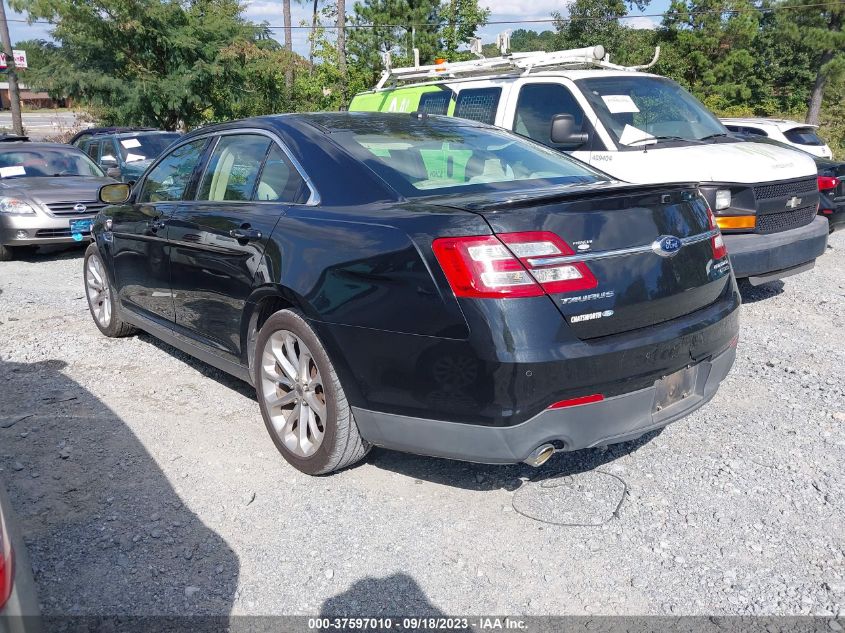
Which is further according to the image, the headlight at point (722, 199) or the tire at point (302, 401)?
the headlight at point (722, 199)

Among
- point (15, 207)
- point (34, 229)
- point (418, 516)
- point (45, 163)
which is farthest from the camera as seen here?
point (45, 163)

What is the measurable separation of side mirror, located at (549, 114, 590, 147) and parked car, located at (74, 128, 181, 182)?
8569 mm

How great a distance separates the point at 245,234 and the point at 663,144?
13.2 ft

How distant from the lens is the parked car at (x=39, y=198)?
31.7 ft

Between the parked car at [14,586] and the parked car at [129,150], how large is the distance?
1162 centimetres

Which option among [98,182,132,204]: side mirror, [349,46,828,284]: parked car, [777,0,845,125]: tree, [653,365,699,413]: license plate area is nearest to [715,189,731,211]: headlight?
[349,46,828,284]: parked car

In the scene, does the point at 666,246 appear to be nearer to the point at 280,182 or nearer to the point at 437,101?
the point at 280,182

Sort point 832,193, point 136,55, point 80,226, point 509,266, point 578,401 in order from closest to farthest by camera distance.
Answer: point 509,266 → point 578,401 → point 80,226 → point 832,193 → point 136,55

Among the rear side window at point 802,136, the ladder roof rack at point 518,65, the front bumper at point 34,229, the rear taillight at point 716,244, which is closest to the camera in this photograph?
the rear taillight at point 716,244

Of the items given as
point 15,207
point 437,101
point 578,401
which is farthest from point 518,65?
point 15,207

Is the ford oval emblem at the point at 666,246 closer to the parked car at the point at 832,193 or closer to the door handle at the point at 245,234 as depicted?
the door handle at the point at 245,234

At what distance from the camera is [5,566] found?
175 cm

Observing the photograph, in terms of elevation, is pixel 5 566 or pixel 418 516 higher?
pixel 5 566

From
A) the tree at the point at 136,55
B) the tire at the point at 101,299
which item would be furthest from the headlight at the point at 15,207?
the tree at the point at 136,55
